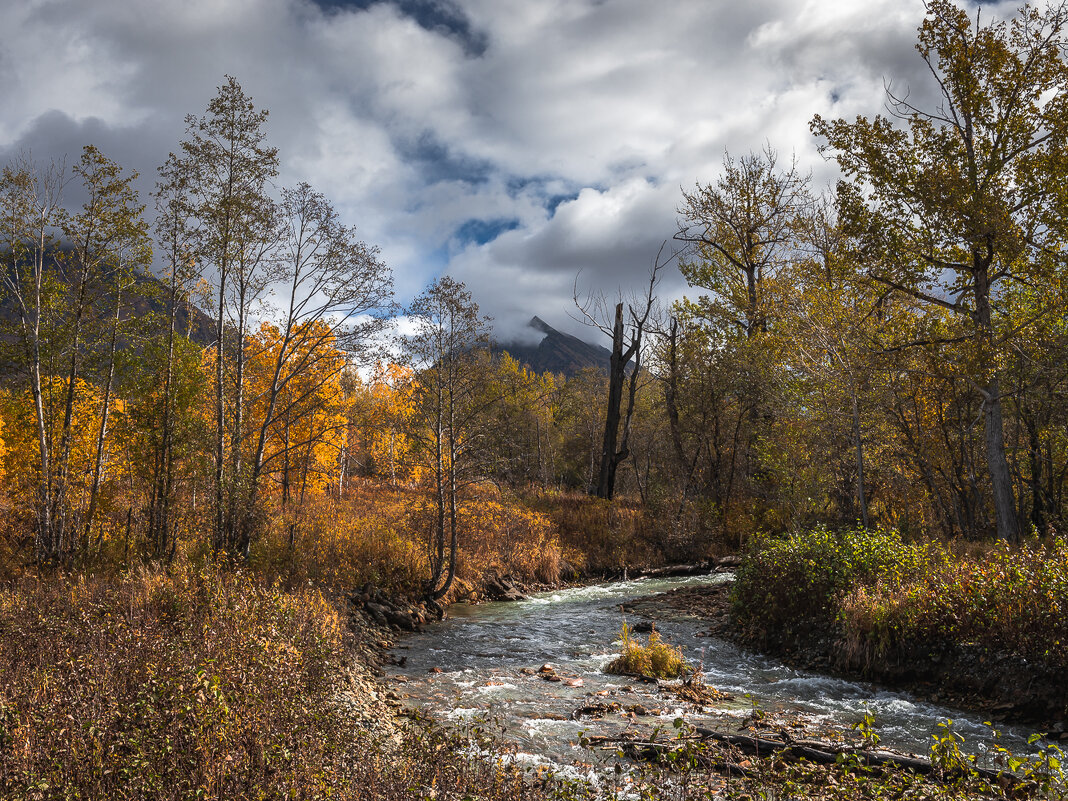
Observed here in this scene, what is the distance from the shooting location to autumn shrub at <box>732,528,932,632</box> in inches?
414

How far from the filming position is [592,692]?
8.66m

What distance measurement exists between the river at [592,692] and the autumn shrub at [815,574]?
3.12ft

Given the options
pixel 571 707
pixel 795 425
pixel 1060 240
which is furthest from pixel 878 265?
pixel 571 707

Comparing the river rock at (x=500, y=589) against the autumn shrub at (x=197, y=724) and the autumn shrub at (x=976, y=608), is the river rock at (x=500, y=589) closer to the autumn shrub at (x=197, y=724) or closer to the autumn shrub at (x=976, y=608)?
the autumn shrub at (x=976, y=608)

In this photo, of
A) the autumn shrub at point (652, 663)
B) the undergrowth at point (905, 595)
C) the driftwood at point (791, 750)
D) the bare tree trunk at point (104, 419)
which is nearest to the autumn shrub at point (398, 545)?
the bare tree trunk at point (104, 419)

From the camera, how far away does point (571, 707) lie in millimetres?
7957

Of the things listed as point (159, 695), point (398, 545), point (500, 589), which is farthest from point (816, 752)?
point (500, 589)

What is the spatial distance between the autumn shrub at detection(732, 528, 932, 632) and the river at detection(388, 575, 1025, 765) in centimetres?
95

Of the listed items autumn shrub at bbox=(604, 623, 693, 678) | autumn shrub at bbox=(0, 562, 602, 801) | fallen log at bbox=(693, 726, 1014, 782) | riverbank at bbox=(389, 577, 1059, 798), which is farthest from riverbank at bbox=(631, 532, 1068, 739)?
autumn shrub at bbox=(0, 562, 602, 801)

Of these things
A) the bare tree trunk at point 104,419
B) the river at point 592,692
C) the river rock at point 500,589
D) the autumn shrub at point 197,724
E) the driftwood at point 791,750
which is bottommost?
the river rock at point 500,589

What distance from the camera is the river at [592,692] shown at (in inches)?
272

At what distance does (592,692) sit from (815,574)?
489 cm

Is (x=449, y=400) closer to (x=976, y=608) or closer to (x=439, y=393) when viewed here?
(x=439, y=393)

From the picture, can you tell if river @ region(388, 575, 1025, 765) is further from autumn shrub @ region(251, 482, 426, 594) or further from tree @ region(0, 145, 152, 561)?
tree @ region(0, 145, 152, 561)
